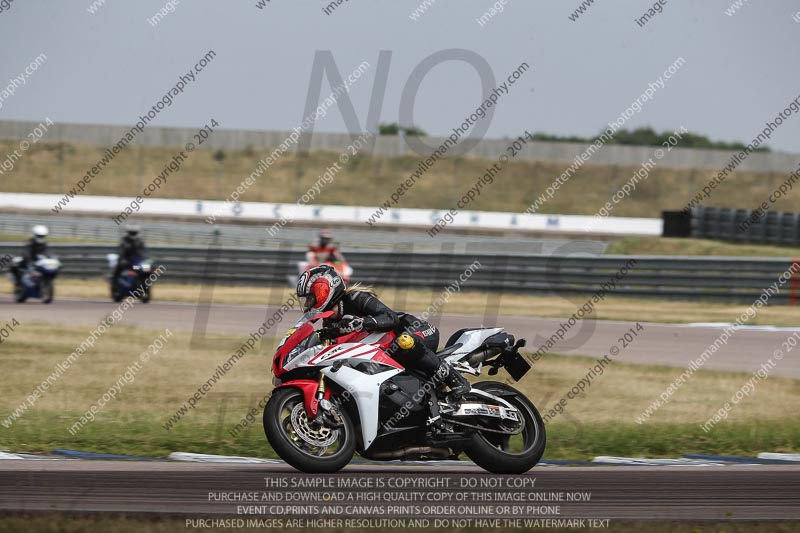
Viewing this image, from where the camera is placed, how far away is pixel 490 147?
6481cm

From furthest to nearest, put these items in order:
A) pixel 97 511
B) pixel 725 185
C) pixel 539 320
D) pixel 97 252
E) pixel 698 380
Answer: pixel 725 185, pixel 97 252, pixel 539 320, pixel 698 380, pixel 97 511

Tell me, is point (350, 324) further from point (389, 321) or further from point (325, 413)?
point (325, 413)

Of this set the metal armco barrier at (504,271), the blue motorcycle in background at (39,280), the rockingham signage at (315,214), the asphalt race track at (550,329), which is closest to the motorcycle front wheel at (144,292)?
the asphalt race track at (550,329)

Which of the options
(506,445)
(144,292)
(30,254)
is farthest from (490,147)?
(506,445)

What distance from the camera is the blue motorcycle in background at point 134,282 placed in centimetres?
2175

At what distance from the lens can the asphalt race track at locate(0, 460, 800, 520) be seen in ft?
20.1

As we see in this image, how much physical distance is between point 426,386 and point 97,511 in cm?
252

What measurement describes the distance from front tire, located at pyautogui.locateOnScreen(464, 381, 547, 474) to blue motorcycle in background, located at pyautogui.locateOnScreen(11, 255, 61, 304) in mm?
15285

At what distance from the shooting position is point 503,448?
7656 mm

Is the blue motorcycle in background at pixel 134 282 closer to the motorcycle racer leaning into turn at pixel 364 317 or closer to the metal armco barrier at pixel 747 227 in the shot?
the motorcycle racer leaning into turn at pixel 364 317

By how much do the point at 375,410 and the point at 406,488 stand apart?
629 mm

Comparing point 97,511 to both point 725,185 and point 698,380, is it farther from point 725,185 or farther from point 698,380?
point 725,185

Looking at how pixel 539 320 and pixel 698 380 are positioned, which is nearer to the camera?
pixel 698 380

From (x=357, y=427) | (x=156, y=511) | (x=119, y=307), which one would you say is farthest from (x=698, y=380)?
(x=119, y=307)
